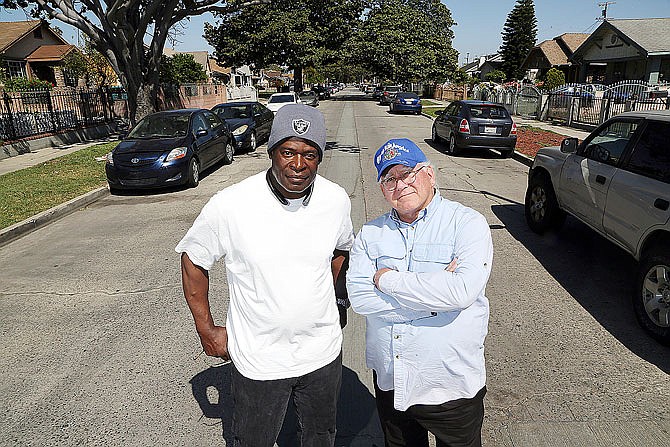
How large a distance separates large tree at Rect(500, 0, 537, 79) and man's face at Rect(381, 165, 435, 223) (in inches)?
2834

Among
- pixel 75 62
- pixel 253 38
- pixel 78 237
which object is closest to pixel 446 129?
Answer: pixel 78 237

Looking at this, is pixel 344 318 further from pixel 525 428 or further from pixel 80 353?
pixel 80 353

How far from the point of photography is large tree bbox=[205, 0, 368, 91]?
149 ft

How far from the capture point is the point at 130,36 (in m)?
15.1

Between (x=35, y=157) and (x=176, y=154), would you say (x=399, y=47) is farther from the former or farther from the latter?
(x=176, y=154)

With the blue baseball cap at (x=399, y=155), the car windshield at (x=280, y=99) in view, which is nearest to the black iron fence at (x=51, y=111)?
the car windshield at (x=280, y=99)

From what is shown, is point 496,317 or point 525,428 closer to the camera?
point 525,428

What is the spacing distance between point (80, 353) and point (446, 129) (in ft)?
43.3

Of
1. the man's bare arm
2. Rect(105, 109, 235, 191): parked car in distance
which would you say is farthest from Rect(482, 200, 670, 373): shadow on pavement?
Rect(105, 109, 235, 191): parked car in distance

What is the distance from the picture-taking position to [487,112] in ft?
45.5

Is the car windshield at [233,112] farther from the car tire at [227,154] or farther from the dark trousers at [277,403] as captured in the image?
the dark trousers at [277,403]

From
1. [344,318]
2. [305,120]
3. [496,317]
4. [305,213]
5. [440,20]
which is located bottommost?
[496,317]

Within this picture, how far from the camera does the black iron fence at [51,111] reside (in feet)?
49.9

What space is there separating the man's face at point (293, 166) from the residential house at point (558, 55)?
50576 millimetres
